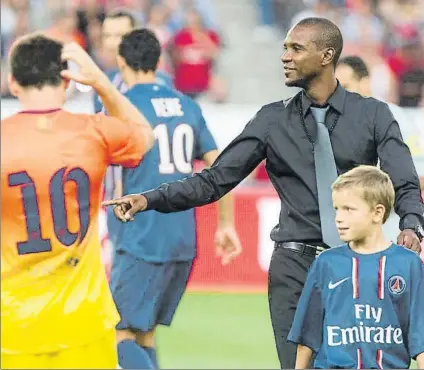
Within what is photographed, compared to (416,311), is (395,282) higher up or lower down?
higher up

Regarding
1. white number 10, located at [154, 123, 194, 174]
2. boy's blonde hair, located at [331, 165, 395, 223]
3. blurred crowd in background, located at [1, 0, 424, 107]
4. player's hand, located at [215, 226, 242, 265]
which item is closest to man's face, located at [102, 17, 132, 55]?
white number 10, located at [154, 123, 194, 174]

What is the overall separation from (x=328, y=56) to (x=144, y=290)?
99.7 inches

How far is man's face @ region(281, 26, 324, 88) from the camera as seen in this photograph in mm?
5641

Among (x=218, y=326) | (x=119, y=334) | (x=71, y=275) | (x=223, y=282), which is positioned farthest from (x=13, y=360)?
(x=223, y=282)

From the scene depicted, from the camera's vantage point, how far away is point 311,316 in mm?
5043

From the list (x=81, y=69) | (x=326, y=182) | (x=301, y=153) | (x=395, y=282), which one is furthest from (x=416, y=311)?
(x=81, y=69)

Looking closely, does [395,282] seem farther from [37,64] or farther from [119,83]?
[119,83]

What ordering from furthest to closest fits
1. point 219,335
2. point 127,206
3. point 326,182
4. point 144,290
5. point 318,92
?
point 219,335, point 144,290, point 318,92, point 326,182, point 127,206

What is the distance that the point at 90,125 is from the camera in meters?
5.07

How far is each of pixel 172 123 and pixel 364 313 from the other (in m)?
3.14

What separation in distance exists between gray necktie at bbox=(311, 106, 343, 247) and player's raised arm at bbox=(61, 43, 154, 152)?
78cm

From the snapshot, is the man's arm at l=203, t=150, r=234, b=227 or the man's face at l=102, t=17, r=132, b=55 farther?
the man's face at l=102, t=17, r=132, b=55

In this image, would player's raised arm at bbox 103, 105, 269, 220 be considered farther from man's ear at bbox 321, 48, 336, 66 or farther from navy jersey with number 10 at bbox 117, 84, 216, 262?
navy jersey with number 10 at bbox 117, 84, 216, 262

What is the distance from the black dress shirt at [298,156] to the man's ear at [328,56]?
132mm
